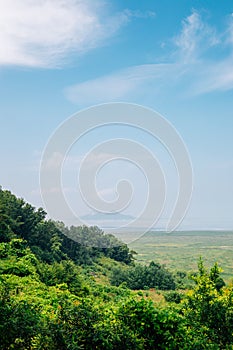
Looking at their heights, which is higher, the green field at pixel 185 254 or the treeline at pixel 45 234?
the treeline at pixel 45 234

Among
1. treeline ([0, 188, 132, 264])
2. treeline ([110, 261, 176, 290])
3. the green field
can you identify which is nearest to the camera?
A: treeline ([0, 188, 132, 264])

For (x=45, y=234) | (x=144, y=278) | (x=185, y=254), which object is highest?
(x=45, y=234)

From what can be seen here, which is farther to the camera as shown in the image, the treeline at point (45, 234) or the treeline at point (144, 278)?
the treeline at point (144, 278)

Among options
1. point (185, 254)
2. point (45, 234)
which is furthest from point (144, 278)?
point (185, 254)

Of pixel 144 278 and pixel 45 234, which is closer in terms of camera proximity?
pixel 45 234

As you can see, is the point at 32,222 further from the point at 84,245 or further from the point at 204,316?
the point at 204,316

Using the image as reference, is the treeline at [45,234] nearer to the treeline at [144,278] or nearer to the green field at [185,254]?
the treeline at [144,278]

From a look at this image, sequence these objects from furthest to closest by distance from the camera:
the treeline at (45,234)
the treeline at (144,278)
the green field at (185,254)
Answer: the green field at (185,254) → the treeline at (144,278) → the treeline at (45,234)

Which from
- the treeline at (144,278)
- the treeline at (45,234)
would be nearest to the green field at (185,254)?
the treeline at (144,278)

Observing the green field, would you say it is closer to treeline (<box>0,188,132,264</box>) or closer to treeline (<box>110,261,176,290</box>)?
treeline (<box>110,261,176,290</box>)

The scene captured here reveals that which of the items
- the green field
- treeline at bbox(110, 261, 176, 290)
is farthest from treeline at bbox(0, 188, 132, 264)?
the green field

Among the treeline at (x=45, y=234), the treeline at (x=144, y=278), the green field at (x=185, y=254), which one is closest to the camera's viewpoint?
the treeline at (x=45, y=234)

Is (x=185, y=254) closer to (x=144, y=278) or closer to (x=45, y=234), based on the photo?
(x=144, y=278)

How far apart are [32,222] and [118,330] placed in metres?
23.4
